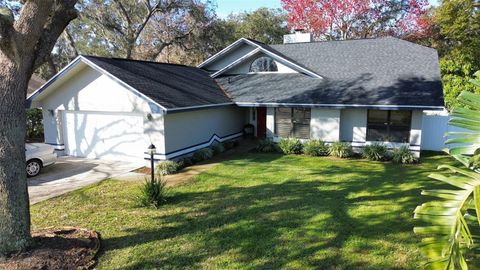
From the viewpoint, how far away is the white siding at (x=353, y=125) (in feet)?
50.0

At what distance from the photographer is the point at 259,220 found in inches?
296

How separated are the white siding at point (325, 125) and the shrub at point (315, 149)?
641mm

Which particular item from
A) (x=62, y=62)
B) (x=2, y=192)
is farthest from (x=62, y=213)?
(x=62, y=62)

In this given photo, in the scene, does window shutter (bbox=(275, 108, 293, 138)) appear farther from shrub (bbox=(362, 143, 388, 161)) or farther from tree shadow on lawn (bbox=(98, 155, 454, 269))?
tree shadow on lawn (bbox=(98, 155, 454, 269))

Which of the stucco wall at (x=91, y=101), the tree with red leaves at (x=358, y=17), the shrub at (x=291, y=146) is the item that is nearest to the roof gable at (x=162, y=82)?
the stucco wall at (x=91, y=101)

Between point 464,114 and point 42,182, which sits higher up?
point 464,114

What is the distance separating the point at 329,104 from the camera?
49.0ft

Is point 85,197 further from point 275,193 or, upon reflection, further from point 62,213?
point 275,193

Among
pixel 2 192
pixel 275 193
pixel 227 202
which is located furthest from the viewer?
pixel 275 193

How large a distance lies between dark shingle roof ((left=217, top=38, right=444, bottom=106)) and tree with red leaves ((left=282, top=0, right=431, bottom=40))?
10.4 m

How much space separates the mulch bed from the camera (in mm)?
5512

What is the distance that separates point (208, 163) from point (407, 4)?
83.7 feet

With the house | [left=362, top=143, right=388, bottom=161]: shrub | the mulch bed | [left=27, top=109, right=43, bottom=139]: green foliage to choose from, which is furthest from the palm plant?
[left=27, top=109, right=43, bottom=139]: green foliage

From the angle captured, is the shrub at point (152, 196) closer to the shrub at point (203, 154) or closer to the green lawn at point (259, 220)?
the green lawn at point (259, 220)
